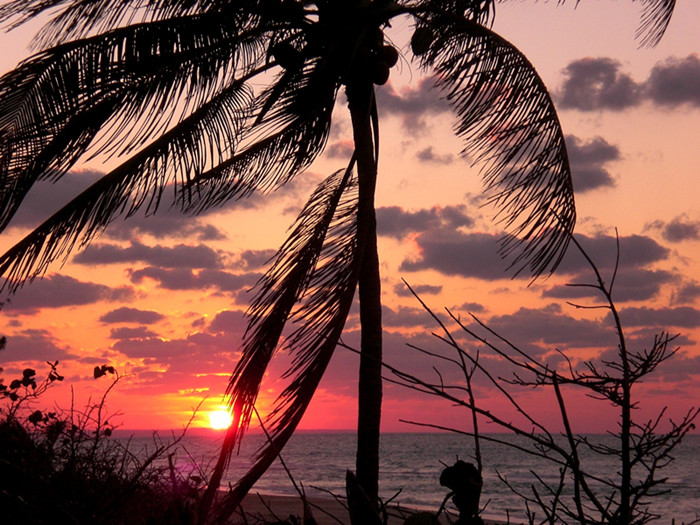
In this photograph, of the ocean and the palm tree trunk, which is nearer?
the palm tree trunk

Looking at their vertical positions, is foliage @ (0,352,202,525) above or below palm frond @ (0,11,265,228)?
below

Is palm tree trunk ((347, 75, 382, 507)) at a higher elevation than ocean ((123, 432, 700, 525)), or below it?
higher

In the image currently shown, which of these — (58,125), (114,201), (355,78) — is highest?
(355,78)

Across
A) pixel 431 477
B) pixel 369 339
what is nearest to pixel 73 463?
pixel 369 339

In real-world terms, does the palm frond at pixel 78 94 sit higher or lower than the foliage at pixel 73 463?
higher

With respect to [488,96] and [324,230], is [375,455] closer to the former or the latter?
[324,230]

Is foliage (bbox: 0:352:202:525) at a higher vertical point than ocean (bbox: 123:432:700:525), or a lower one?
higher

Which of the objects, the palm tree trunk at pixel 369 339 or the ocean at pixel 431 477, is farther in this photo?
the ocean at pixel 431 477

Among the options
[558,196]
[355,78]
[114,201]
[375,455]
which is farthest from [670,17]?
[114,201]

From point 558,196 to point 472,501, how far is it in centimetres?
613

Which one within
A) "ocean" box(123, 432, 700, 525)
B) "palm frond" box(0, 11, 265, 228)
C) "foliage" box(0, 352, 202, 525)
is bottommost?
"ocean" box(123, 432, 700, 525)

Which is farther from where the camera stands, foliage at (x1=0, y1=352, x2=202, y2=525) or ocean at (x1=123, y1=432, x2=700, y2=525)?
ocean at (x1=123, y1=432, x2=700, y2=525)

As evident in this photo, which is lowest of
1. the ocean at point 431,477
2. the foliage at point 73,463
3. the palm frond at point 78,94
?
the ocean at point 431,477

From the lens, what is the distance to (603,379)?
5.64ft
